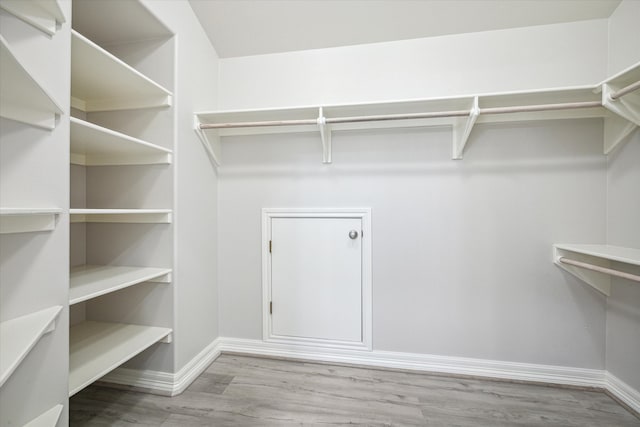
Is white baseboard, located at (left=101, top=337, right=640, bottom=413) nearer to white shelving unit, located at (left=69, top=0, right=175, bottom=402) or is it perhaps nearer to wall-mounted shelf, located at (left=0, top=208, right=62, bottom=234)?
white shelving unit, located at (left=69, top=0, right=175, bottom=402)

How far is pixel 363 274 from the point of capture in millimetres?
1817

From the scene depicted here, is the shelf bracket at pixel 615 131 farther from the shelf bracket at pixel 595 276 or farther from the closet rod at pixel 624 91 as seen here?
the shelf bracket at pixel 595 276

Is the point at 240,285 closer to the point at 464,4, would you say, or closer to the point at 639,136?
the point at 464,4

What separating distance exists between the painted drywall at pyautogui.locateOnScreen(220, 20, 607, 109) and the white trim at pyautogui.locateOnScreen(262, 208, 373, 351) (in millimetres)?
763

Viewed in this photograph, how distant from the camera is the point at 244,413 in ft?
4.58

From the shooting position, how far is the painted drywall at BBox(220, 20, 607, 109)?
5.21ft

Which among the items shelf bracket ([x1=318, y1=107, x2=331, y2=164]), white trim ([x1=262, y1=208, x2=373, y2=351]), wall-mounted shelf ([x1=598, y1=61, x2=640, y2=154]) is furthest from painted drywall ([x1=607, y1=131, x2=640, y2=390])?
shelf bracket ([x1=318, y1=107, x2=331, y2=164])

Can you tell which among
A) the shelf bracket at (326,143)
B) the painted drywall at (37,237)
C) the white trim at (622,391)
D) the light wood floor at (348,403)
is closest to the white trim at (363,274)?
the light wood floor at (348,403)

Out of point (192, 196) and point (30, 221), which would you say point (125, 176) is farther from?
point (30, 221)

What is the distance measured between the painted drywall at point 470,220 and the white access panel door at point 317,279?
0.43ft

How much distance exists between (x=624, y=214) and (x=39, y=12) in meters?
2.76

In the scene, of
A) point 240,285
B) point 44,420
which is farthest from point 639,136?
point 44,420

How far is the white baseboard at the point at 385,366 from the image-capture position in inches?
60.7

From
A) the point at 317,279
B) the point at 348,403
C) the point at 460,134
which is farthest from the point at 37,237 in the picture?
the point at 460,134
